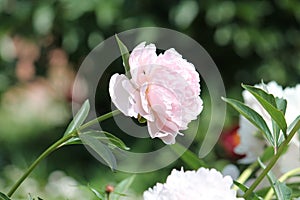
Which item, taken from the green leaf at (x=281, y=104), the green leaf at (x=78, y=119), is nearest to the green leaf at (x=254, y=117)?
the green leaf at (x=281, y=104)

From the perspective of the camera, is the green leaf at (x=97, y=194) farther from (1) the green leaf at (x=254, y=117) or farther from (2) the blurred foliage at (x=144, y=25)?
(2) the blurred foliage at (x=144, y=25)

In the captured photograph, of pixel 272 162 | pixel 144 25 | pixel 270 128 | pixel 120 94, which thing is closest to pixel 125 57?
pixel 120 94

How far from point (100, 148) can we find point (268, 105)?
130 mm

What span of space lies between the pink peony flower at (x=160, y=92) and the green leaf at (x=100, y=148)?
36mm

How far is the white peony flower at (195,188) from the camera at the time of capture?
19.9 inches

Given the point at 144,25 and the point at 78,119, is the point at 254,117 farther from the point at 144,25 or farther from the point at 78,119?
the point at 144,25

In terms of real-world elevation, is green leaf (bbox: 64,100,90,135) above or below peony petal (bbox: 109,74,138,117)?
below

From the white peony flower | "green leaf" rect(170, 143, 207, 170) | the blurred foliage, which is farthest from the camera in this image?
the blurred foliage

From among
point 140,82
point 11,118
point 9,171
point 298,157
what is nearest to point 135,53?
point 140,82

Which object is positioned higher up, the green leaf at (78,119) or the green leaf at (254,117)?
the green leaf at (78,119)

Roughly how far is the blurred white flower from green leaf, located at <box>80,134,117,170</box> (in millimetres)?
253

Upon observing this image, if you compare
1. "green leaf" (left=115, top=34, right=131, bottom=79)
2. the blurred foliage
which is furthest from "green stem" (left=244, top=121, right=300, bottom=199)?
the blurred foliage

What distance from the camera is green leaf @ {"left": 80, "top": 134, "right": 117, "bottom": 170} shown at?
0.55m

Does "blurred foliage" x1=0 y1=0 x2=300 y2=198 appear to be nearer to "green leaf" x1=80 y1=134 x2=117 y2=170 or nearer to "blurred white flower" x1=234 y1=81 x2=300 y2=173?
"blurred white flower" x1=234 y1=81 x2=300 y2=173
